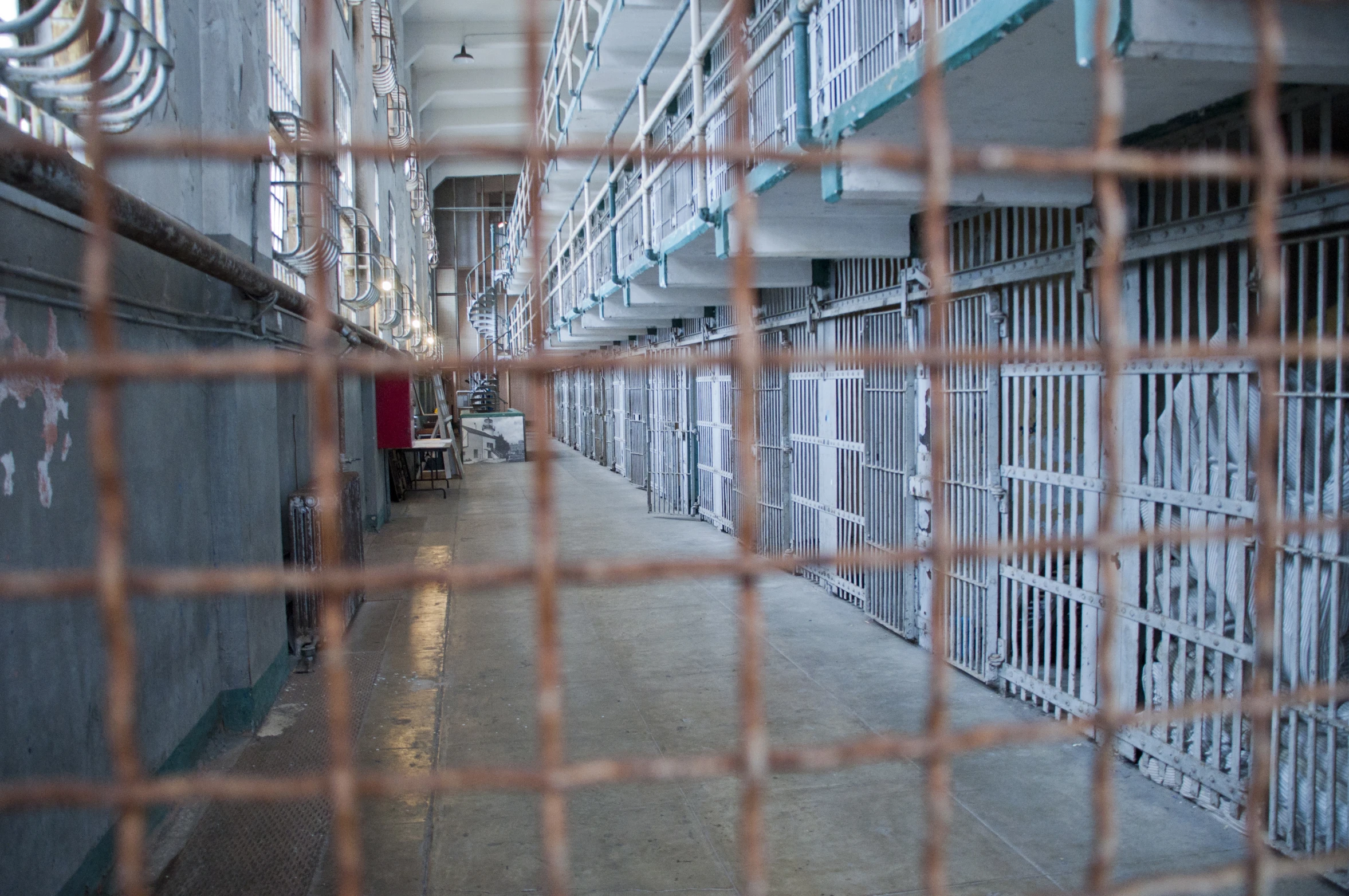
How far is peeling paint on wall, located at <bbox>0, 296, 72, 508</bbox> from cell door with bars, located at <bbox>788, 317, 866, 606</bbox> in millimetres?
5635

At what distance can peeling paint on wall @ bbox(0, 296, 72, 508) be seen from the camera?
3.16 metres

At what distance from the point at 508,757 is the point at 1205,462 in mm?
3934

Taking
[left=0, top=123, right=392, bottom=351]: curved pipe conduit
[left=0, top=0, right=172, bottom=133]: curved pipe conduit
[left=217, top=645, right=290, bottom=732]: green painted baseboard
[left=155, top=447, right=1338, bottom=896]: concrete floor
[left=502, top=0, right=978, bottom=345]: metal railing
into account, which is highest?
[left=502, top=0, right=978, bottom=345]: metal railing

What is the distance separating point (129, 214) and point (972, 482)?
5079mm

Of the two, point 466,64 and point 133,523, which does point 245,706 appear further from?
point 466,64

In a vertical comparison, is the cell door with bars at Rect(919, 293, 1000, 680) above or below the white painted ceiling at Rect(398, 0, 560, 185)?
below

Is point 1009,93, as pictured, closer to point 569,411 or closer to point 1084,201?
point 1084,201

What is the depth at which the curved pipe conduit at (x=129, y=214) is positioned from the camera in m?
2.05

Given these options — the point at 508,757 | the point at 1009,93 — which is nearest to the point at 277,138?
the point at 508,757

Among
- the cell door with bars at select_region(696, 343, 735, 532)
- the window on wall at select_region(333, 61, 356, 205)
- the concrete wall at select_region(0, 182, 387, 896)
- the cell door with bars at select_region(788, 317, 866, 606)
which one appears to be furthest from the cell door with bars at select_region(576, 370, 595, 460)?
the concrete wall at select_region(0, 182, 387, 896)

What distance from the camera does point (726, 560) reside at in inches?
50.9

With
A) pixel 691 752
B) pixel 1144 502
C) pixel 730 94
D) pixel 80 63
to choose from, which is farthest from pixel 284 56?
pixel 1144 502

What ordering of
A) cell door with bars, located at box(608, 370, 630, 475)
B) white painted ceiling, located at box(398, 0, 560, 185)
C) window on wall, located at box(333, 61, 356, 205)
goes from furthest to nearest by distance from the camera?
white painted ceiling, located at box(398, 0, 560, 185)
cell door with bars, located at box(608, 370, 630, 475)
window on wall, located at box(333, 61, 356, 205)

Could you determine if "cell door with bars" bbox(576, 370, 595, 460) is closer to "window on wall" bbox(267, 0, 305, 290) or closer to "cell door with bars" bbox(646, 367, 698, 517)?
"cell door with bars" bbox(646, 367, 698, 517)
